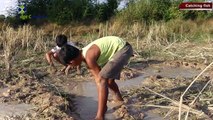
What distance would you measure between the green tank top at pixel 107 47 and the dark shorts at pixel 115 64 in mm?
59

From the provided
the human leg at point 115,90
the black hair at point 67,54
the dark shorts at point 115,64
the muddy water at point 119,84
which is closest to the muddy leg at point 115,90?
the human leg at point 115,90

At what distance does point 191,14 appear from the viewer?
67.3ft

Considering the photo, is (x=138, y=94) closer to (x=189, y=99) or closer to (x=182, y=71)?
(x=189, y=99)

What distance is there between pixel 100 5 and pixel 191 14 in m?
4.46

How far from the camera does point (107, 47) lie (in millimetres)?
5484

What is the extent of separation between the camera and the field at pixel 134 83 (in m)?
5.56

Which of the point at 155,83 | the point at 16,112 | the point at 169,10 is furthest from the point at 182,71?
the point at 169,10

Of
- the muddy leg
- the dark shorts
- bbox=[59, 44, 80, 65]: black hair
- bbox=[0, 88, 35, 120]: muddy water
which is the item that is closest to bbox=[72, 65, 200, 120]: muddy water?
the muddy leg

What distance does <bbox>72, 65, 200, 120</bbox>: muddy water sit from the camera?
5855mm

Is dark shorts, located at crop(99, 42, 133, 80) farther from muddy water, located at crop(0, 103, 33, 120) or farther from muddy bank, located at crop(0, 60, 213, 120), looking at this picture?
muddy water, located at crop(0, 103, 33, 120)

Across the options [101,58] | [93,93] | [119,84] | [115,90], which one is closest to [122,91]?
[93,93]

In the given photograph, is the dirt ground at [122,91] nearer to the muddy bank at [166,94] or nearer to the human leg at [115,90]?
the muddy bank at [166,94]

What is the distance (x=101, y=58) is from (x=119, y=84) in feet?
7.69

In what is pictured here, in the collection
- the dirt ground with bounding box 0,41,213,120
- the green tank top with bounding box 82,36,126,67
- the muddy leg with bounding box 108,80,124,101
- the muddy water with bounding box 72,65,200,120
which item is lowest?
the muddy water with bounding box 72,65,200,120
